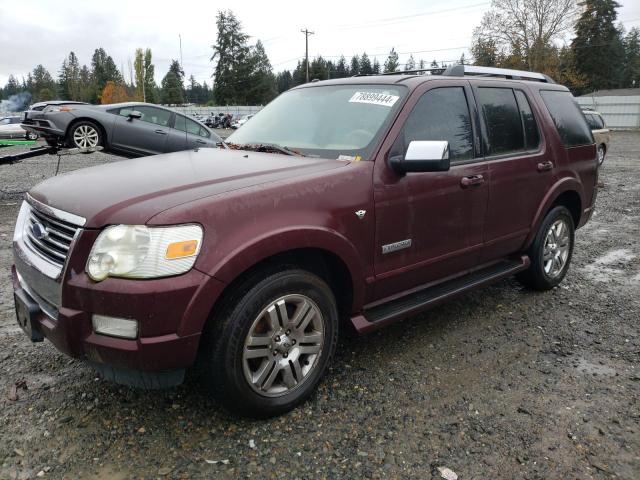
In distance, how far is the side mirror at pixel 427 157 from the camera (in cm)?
294

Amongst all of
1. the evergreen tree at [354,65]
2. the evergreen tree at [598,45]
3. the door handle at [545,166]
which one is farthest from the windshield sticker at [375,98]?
the evergreen tree at [354,65]

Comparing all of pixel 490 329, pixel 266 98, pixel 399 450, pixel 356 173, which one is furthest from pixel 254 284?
pixel 266 98

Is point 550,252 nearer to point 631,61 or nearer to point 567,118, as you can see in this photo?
point 567,118

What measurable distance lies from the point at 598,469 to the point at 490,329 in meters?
1.64

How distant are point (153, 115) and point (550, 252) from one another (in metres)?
9.47

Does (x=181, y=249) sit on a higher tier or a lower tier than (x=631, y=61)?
lower

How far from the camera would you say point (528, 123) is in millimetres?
4297

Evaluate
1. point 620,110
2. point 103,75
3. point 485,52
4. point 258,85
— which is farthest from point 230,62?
point 620,110

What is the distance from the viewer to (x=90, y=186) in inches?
108

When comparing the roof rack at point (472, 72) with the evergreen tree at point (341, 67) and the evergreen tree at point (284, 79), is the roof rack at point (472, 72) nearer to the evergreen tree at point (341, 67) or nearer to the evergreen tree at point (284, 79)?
the evergreen tree at point (341, 67)

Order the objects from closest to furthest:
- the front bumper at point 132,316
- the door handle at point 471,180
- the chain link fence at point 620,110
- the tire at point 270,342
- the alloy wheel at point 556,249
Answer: the front bumper at point 132,316, the tire at point 270,342, the door handle at point 471,180, the alloy wheel at point 556,249, the chain link fence at point 620,110

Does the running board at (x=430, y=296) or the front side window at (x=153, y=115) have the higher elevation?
the front side window at (x=153, y=115)

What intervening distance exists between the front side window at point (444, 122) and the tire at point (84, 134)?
9795 mm

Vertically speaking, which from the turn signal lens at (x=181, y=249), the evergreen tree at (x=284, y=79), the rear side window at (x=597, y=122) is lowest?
the turn signal lens at (x=181, y=249)
